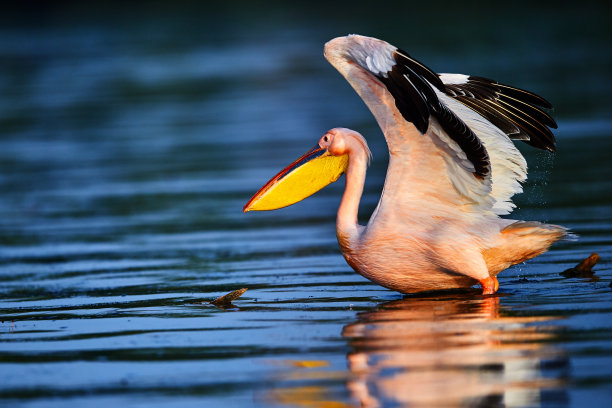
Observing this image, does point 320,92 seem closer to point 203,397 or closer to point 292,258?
point 292,258

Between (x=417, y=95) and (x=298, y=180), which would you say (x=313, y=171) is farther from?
(x=417, y=95)

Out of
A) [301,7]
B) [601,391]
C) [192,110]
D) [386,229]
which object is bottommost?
[601,391]

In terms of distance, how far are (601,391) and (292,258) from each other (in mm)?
4633

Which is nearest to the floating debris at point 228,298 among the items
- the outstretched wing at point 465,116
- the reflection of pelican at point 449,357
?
the reflection of pelican at point 449,357

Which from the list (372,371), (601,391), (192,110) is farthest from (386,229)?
(192,110)

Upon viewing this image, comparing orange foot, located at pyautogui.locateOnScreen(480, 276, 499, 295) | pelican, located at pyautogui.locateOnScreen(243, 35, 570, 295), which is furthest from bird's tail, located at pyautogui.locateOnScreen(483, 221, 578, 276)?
orange foot, located at pyautogui.locateOnScreen(480, 276, 499, 295)

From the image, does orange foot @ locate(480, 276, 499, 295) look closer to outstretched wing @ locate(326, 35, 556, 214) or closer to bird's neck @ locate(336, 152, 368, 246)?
outstretched wing @ locate(326, 35, 556, 214)

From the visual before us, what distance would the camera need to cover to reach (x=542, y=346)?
19.1ft

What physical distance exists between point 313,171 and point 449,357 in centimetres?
282

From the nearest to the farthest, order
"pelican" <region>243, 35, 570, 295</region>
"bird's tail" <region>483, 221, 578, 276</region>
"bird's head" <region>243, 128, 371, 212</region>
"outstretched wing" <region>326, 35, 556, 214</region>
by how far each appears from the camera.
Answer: "outstretched wing" <region>326, 35, 556, 214</region> < "pelican" <region>243, 35, 570, 295</region> < "bird's tail" <region>483, 221, 578, 276</region> < "bird's head" <region>243, 128, 371, 212</region>

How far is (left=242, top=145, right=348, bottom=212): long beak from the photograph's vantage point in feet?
27.0

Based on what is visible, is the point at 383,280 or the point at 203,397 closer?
the point at 203,397

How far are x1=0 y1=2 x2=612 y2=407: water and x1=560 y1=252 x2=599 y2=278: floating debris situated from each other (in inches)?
5.0

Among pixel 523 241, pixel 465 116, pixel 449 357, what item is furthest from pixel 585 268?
pixel 449 357
